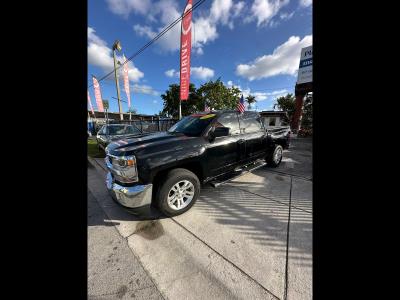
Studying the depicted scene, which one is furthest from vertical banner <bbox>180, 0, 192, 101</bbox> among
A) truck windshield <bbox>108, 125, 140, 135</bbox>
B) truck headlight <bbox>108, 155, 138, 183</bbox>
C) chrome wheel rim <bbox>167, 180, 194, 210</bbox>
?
chrome wheel rim <bbox>167, 180, 194, 210</bbox>

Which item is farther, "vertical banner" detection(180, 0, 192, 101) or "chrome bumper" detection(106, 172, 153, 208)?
"vertical banner" detection(180, 0, 192, 101)

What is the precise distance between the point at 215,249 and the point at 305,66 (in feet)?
64.7

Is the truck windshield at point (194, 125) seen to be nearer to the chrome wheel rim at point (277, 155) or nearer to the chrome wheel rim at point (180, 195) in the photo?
the chrome wheel rim at point (180, 195)

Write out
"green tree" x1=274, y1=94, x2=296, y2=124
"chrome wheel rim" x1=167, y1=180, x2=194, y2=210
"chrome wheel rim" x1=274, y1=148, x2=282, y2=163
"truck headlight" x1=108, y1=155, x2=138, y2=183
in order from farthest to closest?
"green tree" x1=274, y1=94, x2=296, y2=124 → "chrome wheel rim" x1=274, y1=148, x2=282, y2=163 → "chrome wheel rim" x1=167, y1=180, x2=194, y2=210 → "truck headlight" x1=108, y1=155, x2=138, y2=183

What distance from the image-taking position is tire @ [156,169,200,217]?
2.89 meters

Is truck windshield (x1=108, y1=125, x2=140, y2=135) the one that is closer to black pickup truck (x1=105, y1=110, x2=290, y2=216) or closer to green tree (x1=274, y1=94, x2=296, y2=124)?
black pickup truck (x1=105, y1=110, x2=290, y2=216)

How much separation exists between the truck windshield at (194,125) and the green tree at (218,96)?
70.2 ft

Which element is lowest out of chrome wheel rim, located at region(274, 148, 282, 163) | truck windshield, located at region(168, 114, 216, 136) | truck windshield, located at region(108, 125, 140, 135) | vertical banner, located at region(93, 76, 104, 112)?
chrome wheel rim, located at region(274, 148, 282, 163)

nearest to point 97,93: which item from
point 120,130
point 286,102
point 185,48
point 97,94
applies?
point 97,94

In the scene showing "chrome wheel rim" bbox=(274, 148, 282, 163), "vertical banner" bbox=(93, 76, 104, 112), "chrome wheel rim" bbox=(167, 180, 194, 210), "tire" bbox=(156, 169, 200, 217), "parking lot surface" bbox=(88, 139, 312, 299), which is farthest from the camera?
"vertical banner" bbox=(93, 76, 104, 112)

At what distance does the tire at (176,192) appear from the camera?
9.47ft

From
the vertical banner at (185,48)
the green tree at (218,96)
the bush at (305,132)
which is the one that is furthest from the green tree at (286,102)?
the vertical banner at (185,48)

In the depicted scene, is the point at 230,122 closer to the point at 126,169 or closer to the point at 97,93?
the point at 126,169
